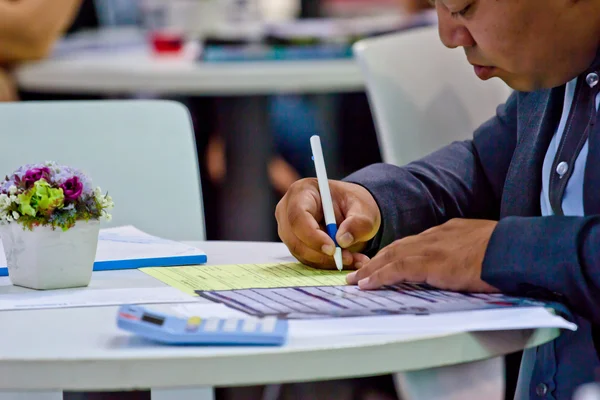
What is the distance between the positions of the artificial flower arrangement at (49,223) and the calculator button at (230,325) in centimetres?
28

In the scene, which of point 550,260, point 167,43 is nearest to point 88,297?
point 550,260

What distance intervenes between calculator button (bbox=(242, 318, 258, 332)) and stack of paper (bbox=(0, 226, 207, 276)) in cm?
36

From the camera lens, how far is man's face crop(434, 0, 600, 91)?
1.07m

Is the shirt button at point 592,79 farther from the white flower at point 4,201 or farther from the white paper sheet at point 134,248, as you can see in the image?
the white flower at point 4,201

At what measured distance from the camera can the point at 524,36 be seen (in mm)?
1085

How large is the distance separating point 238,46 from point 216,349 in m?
2.43

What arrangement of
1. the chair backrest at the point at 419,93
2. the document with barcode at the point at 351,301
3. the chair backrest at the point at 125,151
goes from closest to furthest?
1. the document with barcode at the point at 351,301
2. the chair backrest at the point at 125,151
3. the chair backrest at the point at 419,93

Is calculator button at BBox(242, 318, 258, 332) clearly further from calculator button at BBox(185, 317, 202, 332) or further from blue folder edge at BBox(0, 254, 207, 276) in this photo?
blue folder edge at BBox(0, 254, 207, 276)

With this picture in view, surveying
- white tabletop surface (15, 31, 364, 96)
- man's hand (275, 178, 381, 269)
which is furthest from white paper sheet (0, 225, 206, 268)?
white tabletop surface (15, 31, 364, 96)

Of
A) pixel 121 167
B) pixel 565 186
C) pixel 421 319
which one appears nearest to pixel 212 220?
pixel 121 167

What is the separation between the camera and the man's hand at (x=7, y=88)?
9.88ft

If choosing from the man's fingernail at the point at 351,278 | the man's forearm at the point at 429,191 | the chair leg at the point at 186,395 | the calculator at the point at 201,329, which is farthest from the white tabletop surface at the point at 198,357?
the chair leg at the point at 186,395

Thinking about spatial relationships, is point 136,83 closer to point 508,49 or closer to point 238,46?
point 238,46

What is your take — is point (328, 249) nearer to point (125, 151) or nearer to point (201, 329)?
point (201, 329)
